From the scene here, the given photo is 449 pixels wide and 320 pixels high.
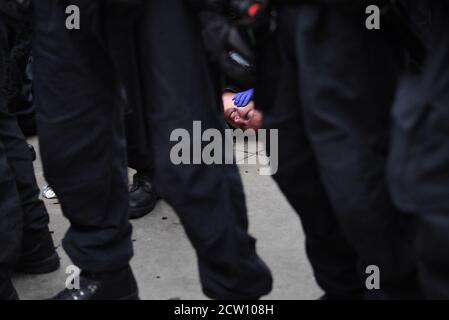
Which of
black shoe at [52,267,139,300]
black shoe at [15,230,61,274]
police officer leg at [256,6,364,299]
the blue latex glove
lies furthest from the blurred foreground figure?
the blue latex glove

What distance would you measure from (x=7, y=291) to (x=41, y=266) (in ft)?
1.01

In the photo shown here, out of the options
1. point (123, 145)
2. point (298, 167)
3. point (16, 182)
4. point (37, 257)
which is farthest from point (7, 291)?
point (298, 167)

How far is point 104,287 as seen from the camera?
1966 millimetres

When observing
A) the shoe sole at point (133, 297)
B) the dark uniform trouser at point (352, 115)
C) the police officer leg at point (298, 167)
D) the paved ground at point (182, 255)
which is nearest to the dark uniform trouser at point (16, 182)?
the paved ground at point (182, 255)

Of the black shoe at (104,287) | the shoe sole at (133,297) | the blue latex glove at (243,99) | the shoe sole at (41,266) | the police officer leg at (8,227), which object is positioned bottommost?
the shoe sole at (41,266)

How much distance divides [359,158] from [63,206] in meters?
0.88

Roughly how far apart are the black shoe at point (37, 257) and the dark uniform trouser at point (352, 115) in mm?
1202

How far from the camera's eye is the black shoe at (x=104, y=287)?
1.97 m

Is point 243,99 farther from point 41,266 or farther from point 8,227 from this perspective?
point 8,227

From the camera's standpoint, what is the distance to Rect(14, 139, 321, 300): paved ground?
2193 mm

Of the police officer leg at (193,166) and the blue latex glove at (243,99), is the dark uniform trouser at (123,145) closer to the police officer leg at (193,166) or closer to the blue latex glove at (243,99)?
the police officer leg at (193,166)
